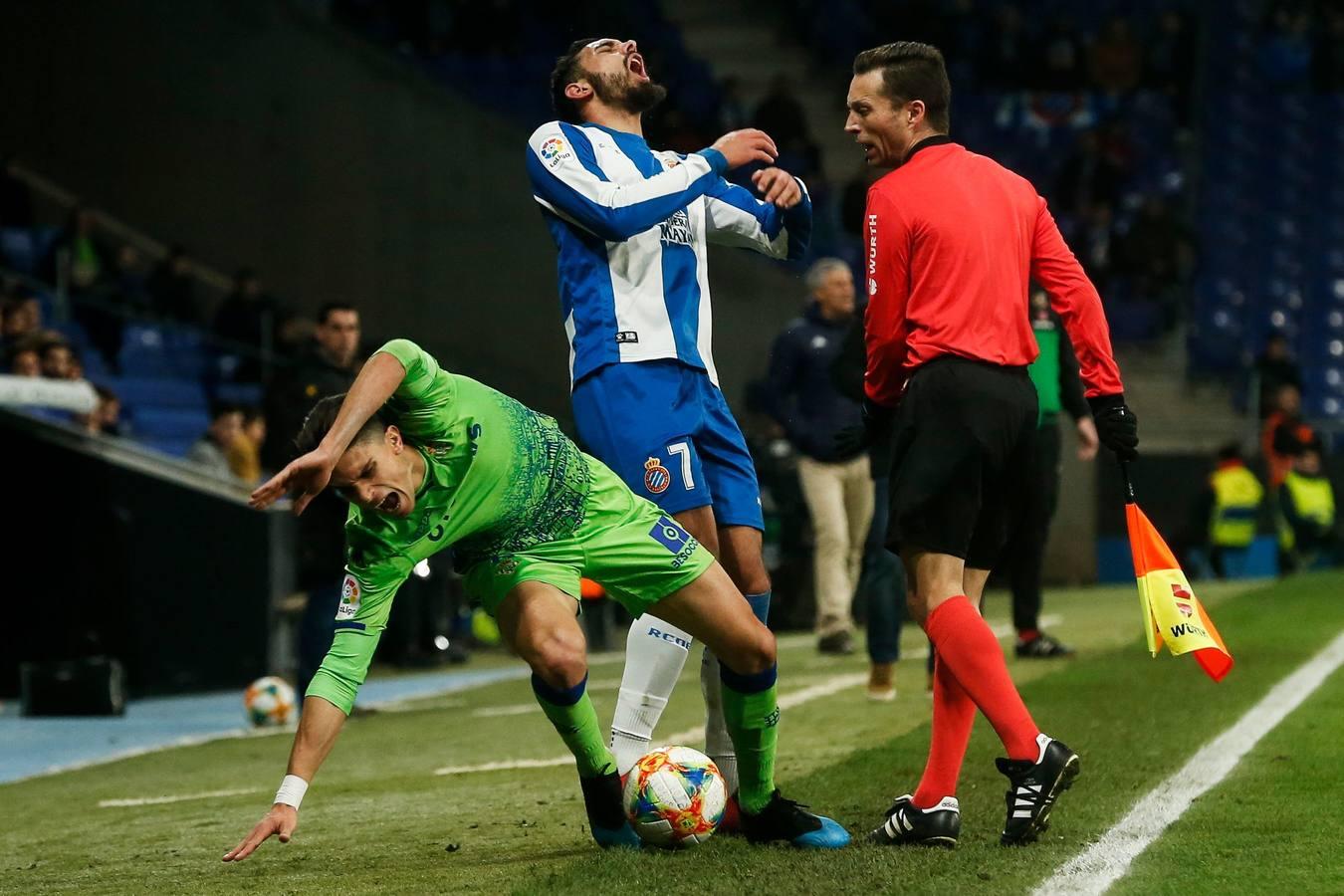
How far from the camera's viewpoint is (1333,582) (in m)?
16.0

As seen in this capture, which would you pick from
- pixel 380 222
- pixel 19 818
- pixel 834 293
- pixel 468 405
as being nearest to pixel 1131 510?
pixel 468 405

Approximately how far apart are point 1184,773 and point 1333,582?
407 inches

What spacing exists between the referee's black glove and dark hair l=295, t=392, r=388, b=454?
5.98 ft

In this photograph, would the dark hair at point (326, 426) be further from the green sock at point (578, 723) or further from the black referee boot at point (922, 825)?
the black referee boot at point (922, 825)

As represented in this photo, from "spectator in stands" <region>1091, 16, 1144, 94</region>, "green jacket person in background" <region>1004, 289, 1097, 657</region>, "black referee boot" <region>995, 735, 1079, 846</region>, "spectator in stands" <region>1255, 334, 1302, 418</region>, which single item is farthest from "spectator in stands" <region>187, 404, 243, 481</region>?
"spectator in stands" <region>1091, 16, 1144, 94</region>

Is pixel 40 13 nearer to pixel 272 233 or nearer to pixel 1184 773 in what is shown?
pixel 272 233

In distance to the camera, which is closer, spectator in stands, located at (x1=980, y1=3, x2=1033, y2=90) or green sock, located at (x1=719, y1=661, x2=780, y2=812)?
green sock, located at (x1=719, y1=661, x2=780, y2=812)

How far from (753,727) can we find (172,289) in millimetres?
12828

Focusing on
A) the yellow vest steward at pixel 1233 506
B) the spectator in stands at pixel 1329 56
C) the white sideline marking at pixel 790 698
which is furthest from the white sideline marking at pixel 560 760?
the spectator in stands at pixel 1329 56

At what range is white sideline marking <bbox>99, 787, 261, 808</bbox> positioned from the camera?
7.37m

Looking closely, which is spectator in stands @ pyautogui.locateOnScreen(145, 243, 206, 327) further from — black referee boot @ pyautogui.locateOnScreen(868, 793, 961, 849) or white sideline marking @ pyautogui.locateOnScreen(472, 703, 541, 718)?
black referee boot @ pyautogui.locateOnScreen(868, 793, 961, 849)

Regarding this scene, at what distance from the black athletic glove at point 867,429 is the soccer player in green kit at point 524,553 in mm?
684

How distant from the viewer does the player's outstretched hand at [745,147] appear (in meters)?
5.58

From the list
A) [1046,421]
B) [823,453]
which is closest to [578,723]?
[1046,421]
